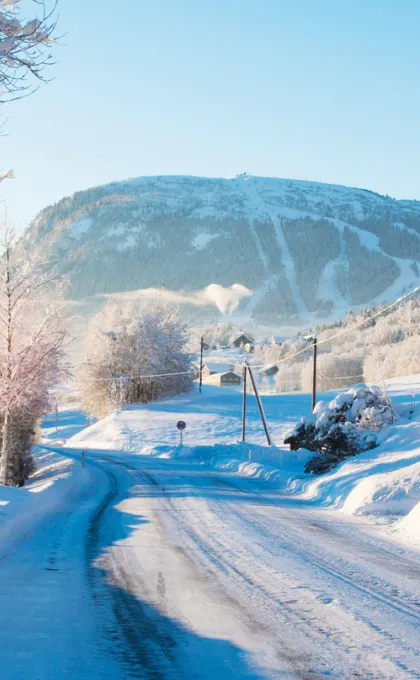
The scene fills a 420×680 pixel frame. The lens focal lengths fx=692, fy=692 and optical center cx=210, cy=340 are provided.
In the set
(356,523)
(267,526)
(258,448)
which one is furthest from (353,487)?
(258,448)

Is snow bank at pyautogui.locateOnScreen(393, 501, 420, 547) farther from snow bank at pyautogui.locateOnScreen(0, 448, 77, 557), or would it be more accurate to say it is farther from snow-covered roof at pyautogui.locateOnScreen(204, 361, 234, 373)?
snow-covered roof at pyautogui.locateOnScreen(204, 361, 234, 373)

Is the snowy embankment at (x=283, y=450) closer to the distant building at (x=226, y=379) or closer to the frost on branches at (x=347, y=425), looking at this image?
the frost on branches at (x=347, y=425)

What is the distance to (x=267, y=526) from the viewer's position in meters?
12.9

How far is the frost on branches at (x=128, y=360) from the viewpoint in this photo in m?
75.5

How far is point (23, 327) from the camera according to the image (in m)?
23.8

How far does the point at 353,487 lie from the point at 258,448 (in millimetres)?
19026

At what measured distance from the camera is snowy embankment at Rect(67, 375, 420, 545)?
15.2 meters

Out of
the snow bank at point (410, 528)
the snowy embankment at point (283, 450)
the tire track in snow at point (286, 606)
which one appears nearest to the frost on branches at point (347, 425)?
the snowy embankment at point (283, 450)

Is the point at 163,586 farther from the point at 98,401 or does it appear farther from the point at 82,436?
the point at 98,401

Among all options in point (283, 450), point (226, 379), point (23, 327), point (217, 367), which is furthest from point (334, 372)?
point (23, 327)

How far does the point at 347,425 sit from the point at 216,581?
18.2 m

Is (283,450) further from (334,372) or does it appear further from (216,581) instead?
(334,372)

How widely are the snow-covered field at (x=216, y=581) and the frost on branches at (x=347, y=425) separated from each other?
A: 373 centimetres

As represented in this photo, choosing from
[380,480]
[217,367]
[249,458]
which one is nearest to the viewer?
[380,480]
